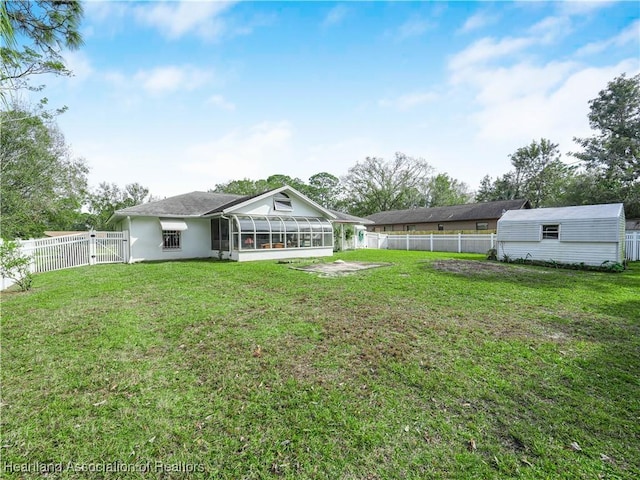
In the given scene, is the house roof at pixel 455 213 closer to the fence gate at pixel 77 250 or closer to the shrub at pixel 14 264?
the fence gate at pixel 77 250

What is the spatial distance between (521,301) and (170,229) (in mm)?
15833

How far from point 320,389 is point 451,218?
1154 inches

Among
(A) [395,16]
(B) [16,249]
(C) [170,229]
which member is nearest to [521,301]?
(A) [395,16]

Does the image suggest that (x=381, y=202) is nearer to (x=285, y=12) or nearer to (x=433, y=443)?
(x=285, y=12)

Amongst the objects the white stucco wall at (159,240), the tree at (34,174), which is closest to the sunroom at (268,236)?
the white stucco wall at (159,240)

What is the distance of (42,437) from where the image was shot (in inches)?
94.8

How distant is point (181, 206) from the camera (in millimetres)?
16531

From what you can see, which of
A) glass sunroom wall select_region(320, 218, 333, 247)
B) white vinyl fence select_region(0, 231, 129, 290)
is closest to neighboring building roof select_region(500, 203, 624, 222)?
glass sunroom wall select_region(320, 218, 333, 247)

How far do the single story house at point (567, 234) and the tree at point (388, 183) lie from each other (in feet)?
91.1

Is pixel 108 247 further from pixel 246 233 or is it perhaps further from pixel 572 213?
pixel 572 213

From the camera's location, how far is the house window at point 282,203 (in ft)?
54.7

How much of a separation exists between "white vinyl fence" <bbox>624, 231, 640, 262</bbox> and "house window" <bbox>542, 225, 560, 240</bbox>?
19.4 ft

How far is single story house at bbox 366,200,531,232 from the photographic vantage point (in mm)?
26005

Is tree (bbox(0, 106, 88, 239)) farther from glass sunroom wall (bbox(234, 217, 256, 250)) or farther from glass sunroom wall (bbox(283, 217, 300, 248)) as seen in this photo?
glass sunroom wall (bbox(283, 217, 300, 248))
